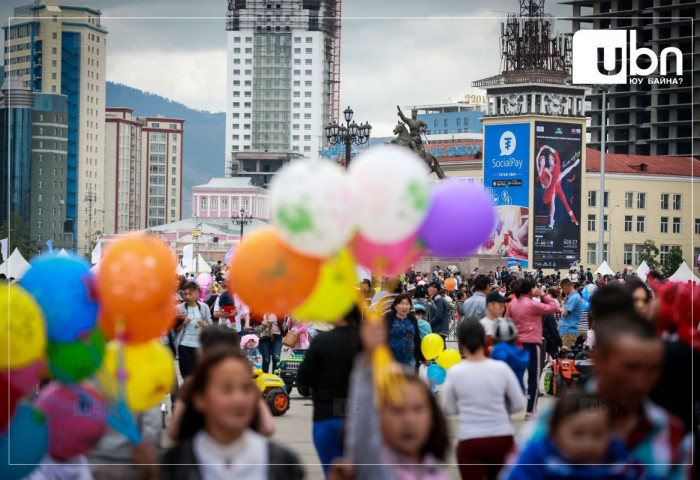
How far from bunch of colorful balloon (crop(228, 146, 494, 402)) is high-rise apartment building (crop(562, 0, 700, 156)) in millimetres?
97931

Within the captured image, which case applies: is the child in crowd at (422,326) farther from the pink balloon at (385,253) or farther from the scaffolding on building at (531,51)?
the scaffolding on building at (531,51)

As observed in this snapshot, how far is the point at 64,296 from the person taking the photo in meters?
5.27

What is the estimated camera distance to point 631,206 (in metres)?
92.3

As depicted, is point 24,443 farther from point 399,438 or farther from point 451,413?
point 451,413

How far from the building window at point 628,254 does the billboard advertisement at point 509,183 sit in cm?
1255

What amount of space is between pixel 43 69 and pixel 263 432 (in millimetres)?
149244

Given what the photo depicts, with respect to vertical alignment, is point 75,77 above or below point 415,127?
above

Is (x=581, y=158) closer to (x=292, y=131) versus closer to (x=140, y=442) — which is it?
(x=140, y=442)

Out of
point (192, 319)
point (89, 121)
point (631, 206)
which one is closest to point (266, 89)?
point (89, 121)

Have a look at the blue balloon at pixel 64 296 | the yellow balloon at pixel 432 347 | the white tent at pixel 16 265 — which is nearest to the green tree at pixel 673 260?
the white tent at pixel 16 265

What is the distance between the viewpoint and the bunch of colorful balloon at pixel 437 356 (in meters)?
12.6

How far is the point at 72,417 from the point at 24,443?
0.23 meters

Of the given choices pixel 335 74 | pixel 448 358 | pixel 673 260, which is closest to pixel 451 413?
pixel 448 358

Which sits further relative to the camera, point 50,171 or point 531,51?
point 50,171
